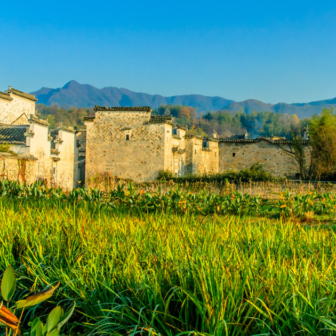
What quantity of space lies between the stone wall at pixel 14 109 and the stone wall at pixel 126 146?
4679 millimetres

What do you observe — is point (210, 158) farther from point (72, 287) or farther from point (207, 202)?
point (72, 287)

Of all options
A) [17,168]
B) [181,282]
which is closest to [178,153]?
[17,168]

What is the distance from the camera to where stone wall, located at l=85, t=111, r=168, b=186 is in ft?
85.9

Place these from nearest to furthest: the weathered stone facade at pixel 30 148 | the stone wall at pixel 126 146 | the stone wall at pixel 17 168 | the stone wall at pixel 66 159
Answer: the stone wall at pixel 17 168 < the weathered stone facade at pixel 30 148 < the stone wall at pixel 66 159 < the stone wall at pixel 126 146

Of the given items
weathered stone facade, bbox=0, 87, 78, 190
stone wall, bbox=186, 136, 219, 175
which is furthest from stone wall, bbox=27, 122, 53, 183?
stone wall, bbox=186, 136, 219, 175

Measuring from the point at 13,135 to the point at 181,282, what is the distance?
19.0 metres

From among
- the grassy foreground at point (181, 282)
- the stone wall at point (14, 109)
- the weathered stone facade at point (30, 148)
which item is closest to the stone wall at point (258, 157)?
the weathered stone facade at point (30, 148)

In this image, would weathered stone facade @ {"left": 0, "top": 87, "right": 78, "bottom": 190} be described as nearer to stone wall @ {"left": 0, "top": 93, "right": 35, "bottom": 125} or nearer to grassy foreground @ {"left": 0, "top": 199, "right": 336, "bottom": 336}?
stone wall @ {"left": 0, "top": 93, "right": 35, "bottom": 125}

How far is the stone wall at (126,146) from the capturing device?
26188 millimetres

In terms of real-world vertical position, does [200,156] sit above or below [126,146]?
below

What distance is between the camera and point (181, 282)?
114 inches

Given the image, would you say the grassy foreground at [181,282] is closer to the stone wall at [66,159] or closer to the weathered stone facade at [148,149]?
the stone wall at [66,159]

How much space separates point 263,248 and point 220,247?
501 mm

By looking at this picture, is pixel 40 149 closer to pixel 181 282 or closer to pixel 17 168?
pixel 17 168
